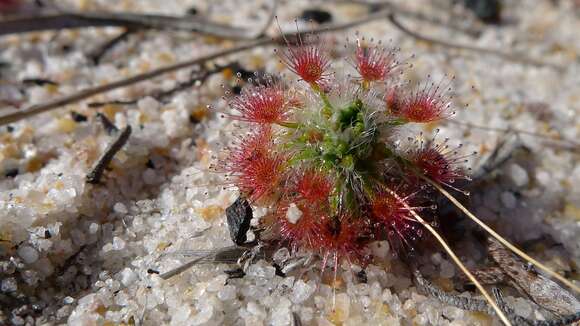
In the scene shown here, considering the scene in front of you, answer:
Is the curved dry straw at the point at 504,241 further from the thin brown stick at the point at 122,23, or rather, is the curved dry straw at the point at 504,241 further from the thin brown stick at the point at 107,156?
the thin brown stick at the point at 122,23

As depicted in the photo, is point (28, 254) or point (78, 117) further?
point (78, 117)

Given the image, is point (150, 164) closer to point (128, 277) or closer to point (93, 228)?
point (93, 228)

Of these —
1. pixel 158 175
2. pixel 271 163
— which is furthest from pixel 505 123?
pixel 158 175

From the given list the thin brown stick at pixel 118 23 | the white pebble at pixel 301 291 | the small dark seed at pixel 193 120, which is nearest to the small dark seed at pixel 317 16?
the thin brown stick at pixel 118 23

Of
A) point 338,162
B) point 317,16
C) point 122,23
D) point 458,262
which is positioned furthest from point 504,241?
point 122,23

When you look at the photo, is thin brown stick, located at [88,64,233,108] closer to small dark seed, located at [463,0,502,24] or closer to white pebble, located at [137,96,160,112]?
white pebble, located at [137,96,160,112]
